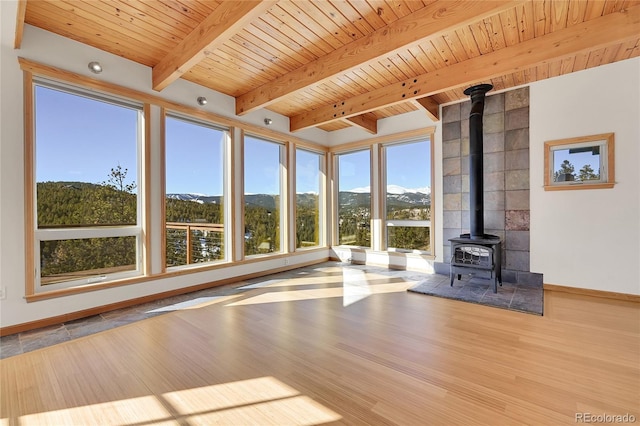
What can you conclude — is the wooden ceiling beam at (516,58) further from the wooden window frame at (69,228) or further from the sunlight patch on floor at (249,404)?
the sunlight patch on floor at (249,404)

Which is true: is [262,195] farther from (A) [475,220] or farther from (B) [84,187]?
(A) [475,220]

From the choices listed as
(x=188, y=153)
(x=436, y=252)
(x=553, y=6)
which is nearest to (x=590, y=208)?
(x=436, y=252)

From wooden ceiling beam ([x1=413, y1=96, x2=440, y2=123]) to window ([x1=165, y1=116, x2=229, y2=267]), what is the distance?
10.0ft

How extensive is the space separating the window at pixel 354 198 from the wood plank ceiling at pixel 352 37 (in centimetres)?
209

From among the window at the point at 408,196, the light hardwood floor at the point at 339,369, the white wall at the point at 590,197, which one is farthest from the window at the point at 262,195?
the white wall at the point at 590,197

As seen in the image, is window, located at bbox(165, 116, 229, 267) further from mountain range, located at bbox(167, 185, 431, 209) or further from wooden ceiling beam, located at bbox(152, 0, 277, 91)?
wooden ceiling beam, located at bbox(152, 0, 277, 91)

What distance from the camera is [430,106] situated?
14.9 ft

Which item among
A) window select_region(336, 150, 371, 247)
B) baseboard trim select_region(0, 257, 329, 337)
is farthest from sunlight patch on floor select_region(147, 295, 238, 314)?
window select_region(336, 150, 371, 247)

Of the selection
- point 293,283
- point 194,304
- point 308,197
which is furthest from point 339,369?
point 308,197

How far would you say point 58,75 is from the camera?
2.80 m

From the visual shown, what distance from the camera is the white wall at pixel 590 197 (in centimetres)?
335

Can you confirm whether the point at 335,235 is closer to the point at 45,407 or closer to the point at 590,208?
the point at 590,208

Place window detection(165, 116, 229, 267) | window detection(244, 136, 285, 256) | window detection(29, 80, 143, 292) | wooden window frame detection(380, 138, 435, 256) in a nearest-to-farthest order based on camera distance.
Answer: window detection(29, 80, 143, 292) < window detection(165, 116, 229, 267) < window detection(244, 136, 285, 256) < wooden window frame detection(380, 138, 435, 256)

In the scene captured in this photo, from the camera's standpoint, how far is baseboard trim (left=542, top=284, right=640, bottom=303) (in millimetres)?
3346
